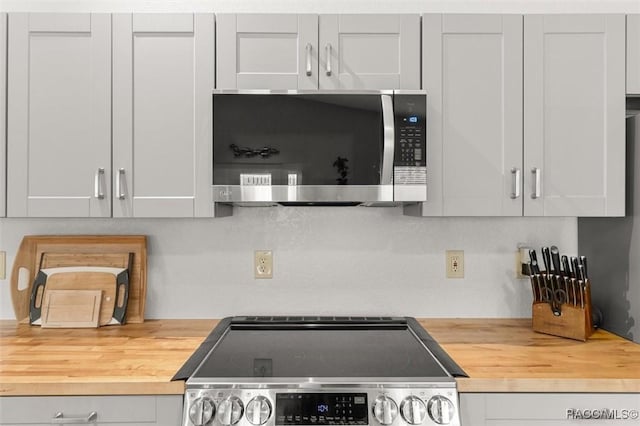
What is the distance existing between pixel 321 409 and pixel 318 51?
1.22 metres

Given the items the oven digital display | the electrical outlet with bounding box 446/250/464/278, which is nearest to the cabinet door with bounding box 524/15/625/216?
the electrical outlet with bounding box 446/250/464/278

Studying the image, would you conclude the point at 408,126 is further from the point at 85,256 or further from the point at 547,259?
the point at 85,256

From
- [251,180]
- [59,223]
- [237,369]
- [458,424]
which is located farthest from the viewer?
[59,223]

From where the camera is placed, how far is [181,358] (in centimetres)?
156

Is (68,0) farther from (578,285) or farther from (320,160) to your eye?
(578,285)

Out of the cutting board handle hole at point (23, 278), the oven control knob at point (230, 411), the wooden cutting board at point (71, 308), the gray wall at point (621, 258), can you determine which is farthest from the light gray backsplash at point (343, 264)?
the oven control knob at point (230, 411)

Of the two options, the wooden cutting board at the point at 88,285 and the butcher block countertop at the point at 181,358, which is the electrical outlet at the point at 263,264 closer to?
the butcher block countertop at the point at 181,358

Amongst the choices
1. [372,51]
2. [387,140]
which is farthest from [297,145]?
[372,51]

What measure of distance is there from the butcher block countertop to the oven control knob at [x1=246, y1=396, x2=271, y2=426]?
21 cm

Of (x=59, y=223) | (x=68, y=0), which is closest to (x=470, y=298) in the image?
(x=59, y=223)

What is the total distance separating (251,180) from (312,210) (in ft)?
1.58

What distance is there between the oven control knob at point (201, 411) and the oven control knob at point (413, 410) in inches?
21.1

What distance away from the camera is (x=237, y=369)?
148 cm

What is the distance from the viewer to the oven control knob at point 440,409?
1334mm
